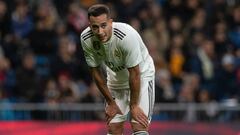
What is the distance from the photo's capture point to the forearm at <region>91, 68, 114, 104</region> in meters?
9.88

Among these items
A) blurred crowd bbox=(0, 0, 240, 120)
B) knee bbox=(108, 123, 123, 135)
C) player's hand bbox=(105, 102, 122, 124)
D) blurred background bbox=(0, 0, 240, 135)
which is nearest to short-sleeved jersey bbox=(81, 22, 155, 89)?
player's hand bbox=(105, 102, 122, 124)

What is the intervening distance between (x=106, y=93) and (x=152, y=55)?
20.7 feet

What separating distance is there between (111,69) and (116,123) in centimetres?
66

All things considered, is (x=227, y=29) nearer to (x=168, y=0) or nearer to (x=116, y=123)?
(x=168, y=0)

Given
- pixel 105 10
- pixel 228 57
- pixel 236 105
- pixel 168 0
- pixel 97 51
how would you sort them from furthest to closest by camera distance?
pixel 168 0, pixel 228 57, pixel 236 105, pixel 97 51, pixel 105 10

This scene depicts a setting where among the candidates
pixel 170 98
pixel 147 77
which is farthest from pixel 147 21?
pixel 147 77

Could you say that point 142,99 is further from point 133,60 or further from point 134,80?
point 133,60

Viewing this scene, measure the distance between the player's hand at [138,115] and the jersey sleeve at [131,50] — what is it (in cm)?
51

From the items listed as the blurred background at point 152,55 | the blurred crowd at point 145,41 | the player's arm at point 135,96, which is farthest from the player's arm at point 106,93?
the blurred crowd at point 145,41

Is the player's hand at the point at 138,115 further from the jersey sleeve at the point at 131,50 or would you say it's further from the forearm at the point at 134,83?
the jersey sleeve at the point at 131,50

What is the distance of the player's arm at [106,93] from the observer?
9.88 metres

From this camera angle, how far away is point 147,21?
17078mm

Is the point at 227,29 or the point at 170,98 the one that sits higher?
the point at 227,29

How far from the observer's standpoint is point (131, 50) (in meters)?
9.52
